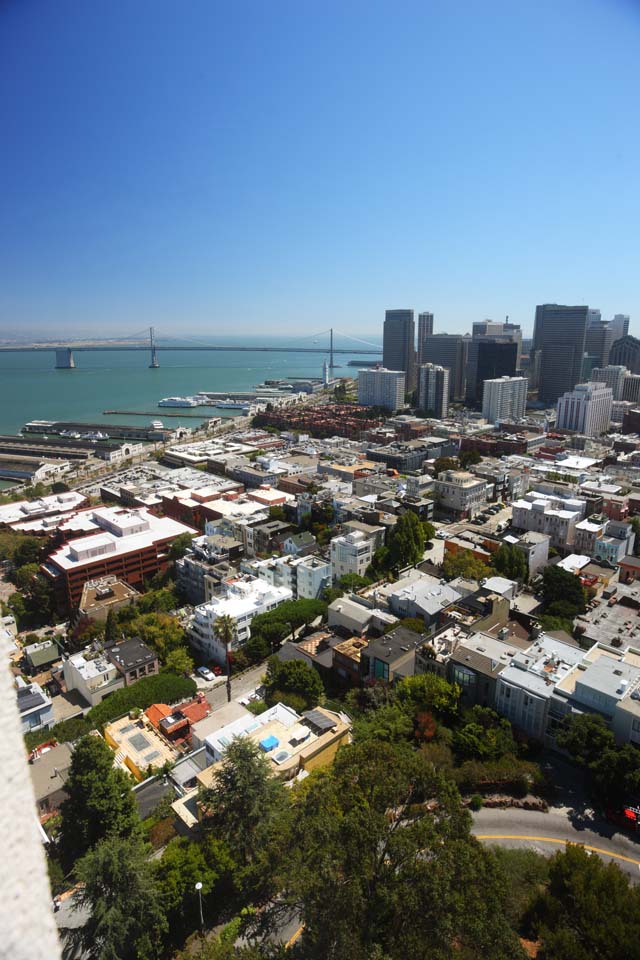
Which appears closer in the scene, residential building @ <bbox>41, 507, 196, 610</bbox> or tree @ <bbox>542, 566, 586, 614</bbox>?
tree @ <bbox>542, 566, 586, 614</bbox>

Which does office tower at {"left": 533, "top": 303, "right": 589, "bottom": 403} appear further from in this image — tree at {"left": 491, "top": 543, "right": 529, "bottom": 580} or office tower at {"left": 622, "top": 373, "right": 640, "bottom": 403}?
tree at {"left": 491, "top": 543, "right": 529, "bottom": 580}

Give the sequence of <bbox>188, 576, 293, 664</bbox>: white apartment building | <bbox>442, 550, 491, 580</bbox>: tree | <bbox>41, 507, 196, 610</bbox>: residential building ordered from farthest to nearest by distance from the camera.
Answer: <bbox>41, 507, 196, 610</bbox>: residential building < <bbox>442, 550, 491, 580</bbox>: tree < <bbox>188, 576, 293, 664</bbox>: white apartment building

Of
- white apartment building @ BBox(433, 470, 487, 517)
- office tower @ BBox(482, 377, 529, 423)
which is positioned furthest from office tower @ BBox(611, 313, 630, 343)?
white apartment building @ BBox(433, 470, 487, 517)

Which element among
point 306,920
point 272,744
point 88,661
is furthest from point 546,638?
point 88,661

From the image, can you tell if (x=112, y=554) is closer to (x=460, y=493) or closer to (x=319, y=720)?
(x=319, y=720)

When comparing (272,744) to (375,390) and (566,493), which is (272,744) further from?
(375,390)

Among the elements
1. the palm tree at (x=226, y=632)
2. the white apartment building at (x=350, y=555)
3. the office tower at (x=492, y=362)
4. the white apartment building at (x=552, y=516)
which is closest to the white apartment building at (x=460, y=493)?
the white apartment building at (x=552, y=516)

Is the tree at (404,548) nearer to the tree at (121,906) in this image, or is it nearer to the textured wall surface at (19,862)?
the tree at (121,906)
